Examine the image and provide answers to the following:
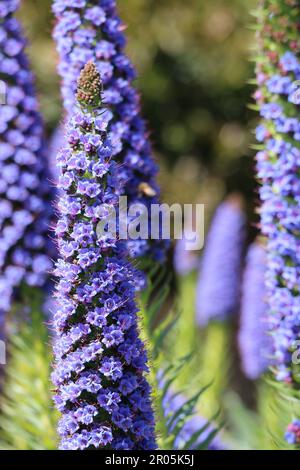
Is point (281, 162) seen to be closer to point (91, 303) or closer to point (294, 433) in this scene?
point (294, 433)

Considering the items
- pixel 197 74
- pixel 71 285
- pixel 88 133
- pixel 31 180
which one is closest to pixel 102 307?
pixel 71 285

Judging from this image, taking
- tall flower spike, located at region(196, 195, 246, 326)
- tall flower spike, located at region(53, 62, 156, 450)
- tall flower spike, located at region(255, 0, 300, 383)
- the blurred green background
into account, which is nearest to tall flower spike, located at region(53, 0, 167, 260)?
tall flower spike, located at region(255, 0, 300, 383)

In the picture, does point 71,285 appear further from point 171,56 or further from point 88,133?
point 171,56

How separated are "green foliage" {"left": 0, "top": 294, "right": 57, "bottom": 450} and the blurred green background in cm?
524

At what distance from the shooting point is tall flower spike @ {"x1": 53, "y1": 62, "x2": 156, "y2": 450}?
2.78 metres

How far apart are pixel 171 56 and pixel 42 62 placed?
63.8 inches

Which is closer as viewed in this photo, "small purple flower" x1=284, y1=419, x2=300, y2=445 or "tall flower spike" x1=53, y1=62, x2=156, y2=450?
"tall flower spike" x1=53, y1=62, x2=156, y2=450

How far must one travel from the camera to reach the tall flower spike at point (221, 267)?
6.34m

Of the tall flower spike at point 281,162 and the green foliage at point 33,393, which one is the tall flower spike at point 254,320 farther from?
the green foliage at point 33,393

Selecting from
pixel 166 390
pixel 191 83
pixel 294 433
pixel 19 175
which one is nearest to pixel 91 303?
pixel 166 390

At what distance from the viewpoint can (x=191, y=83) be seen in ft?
34.2

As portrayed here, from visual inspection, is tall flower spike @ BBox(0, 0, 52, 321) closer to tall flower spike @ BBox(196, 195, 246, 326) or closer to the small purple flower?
the small purple flower

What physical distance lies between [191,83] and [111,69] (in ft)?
22.0

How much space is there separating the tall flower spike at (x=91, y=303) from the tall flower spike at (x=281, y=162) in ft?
3.78
